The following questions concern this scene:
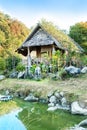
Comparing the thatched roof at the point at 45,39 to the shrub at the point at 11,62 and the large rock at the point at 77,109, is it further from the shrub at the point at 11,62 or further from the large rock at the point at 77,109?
the large rock at the point at 77,109

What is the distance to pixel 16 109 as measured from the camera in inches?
510

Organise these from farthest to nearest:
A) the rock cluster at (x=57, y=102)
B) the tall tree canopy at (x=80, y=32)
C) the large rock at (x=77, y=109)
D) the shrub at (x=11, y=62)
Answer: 1. the tall tree canopy at (x=80, y=32)
2. the shrub at (x=11, y=62)
3. the rock cluster at (x=57, y=102)
4. the large rock at (x=77, y=109)

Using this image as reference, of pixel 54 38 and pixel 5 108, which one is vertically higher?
pixel 54 38

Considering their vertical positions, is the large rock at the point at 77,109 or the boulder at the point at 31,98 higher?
the large rock at the point at 77,109

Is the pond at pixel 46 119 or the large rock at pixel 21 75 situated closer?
the pond at pixel 46 119

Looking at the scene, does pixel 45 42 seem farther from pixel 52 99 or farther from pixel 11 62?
pixel 52 99

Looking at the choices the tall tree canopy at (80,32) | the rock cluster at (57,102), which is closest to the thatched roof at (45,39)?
the tall tree canopy at (80,32)

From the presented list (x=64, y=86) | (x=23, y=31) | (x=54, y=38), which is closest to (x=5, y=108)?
(x=64, y=86)

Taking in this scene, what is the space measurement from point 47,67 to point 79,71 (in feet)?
10.1

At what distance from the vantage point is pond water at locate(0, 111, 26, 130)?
9.62 meters

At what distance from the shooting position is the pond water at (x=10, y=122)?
962 centimetres

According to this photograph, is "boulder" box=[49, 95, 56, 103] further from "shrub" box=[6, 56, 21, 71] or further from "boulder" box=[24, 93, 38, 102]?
"shrub" box=[6, 56, 21, 71]

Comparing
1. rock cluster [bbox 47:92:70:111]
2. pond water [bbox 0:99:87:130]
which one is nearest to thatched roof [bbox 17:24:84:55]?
rock cluster [bbox 47:92:70:111]

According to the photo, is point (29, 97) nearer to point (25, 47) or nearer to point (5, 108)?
point (5, 108)
